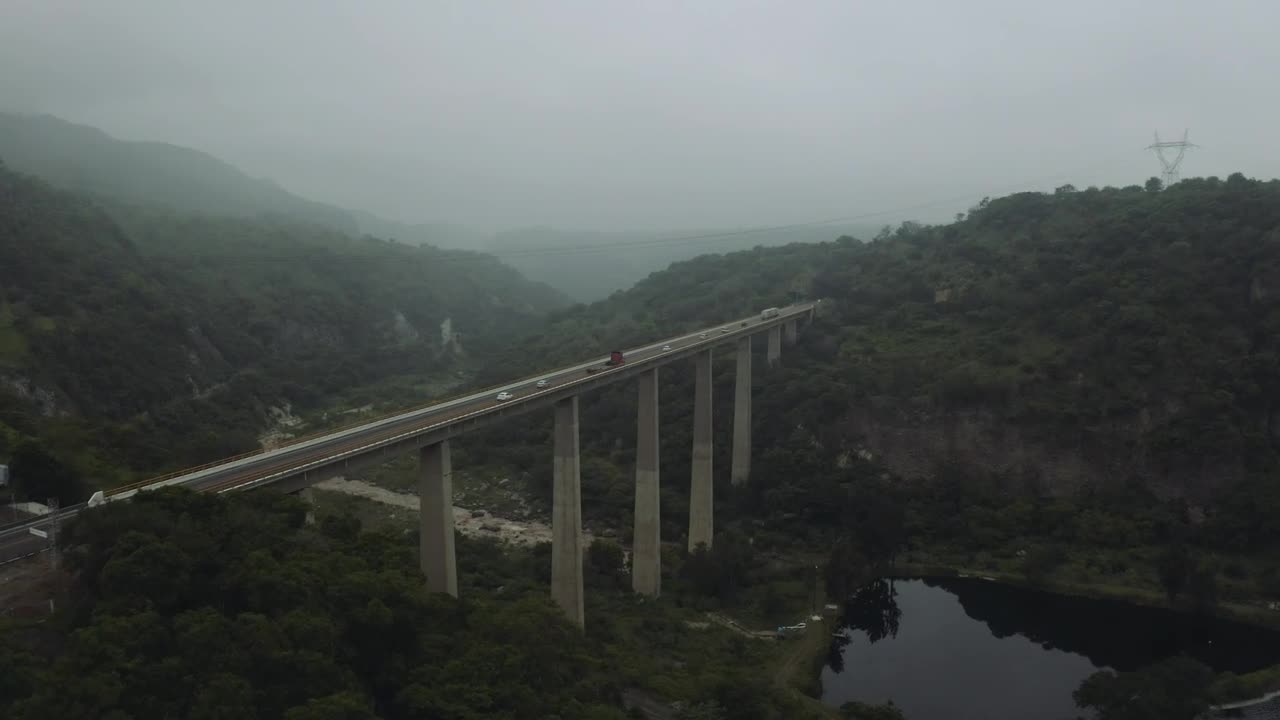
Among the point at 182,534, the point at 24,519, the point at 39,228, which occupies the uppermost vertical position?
the point at 39,228

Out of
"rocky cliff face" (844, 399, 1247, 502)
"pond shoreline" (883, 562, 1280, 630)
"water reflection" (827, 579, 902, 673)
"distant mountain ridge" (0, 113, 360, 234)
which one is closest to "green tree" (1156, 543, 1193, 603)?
"pond shoreline" (883, 562, 1280, 630)

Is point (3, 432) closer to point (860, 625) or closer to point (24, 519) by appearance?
point (24, 519)

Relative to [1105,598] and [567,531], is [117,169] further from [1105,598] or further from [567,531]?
[1105,598]

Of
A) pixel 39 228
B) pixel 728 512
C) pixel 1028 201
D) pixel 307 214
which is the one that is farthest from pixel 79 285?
pixel 307 214

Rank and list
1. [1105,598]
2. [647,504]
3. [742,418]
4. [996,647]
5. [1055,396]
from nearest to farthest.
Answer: [996,647] < [1105,598] < [647,504] < [1055,396] < [742,418]

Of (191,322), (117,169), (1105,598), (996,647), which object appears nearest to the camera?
(996,647)

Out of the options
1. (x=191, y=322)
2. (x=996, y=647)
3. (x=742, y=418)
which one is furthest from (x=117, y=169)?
(x=996, y=647)

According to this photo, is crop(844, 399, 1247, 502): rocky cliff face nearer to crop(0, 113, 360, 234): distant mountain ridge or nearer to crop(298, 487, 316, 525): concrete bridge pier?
crop(298, 487, 316, 525): concrete bridge pier

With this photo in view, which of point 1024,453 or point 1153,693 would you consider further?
point 1024,453
